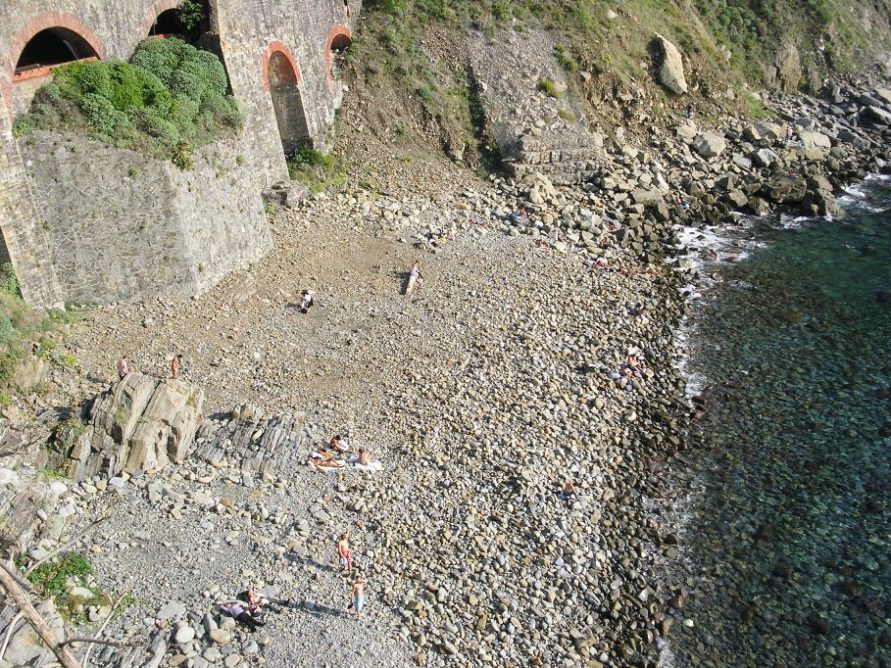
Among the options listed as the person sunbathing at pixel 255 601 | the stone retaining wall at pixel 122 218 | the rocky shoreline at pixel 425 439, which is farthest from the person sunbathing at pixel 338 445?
the stone retaining wall at pixel 122 218

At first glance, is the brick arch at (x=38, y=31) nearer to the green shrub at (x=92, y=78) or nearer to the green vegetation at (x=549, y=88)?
the green shrub at (x=92, y=78)

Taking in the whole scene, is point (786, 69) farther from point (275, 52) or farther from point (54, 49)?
point (54, 49)

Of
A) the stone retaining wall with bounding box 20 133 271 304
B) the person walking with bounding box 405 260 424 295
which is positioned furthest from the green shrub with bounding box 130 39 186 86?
the person walking with bounding box 405 260 424 295

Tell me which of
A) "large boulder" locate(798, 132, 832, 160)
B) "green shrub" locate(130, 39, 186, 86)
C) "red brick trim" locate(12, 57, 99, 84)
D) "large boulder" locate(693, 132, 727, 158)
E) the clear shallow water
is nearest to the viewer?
the clear shallow water

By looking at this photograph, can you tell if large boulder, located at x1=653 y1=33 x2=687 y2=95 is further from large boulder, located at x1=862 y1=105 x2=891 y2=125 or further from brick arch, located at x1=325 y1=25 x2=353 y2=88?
brick arch, located at x1=325 y1=25 x2=353 y2=88

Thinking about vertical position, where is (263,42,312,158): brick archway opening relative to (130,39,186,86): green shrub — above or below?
below

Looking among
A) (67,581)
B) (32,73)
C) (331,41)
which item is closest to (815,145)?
(331,41)
